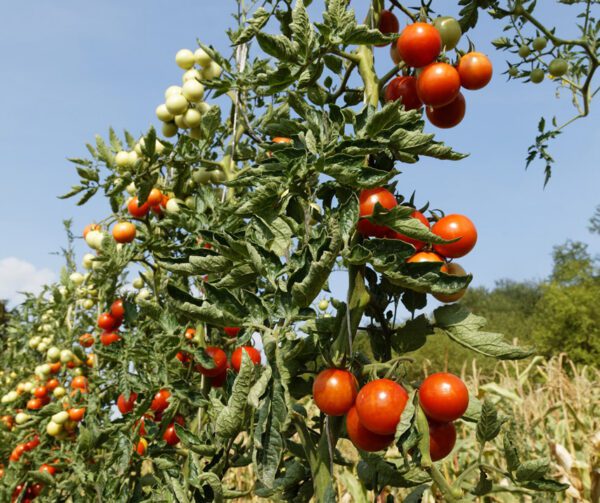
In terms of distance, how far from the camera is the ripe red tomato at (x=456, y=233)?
956 mm

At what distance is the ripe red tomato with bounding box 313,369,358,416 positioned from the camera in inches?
35.2

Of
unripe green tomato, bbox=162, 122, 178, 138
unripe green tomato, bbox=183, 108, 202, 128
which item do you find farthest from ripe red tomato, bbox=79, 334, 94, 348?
unripe green tomato, bbox=183, 108, 202, 128

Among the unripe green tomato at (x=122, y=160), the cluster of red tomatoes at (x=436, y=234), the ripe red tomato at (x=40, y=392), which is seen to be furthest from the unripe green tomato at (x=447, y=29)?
the ripe red tomato at (x=40, y=392)

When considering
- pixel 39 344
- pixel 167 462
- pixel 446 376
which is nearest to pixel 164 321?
pixel 167 462

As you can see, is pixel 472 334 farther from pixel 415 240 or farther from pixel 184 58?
pixel 184 58

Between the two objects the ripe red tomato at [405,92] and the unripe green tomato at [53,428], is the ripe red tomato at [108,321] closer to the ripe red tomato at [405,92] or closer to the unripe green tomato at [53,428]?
the unripe green tomato at [53,428]

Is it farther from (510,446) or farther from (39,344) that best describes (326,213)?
(39,344)

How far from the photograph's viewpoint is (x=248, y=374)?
82 centimetres

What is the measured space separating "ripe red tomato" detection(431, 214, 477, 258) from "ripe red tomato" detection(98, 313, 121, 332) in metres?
1.43

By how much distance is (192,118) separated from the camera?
6.07ft

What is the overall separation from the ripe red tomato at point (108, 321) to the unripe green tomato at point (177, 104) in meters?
0.79

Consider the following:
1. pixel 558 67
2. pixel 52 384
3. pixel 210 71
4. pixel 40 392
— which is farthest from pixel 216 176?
pixel 40 392

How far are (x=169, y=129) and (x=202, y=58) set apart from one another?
0.28 m

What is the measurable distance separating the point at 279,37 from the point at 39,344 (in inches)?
117
